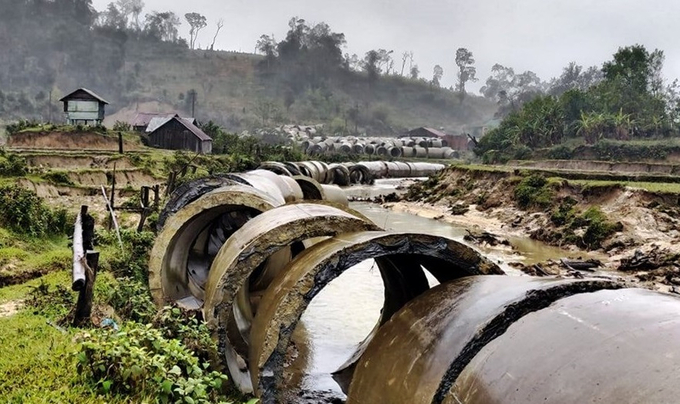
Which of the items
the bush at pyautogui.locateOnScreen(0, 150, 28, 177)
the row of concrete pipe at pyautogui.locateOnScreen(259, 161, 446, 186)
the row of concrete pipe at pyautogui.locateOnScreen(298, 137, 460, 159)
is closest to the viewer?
the bush at pyautogui.locateOnScreen(0, 150, 28, 177)

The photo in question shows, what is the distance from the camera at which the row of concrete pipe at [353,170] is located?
115 ft

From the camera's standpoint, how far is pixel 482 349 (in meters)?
3.81

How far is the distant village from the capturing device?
142 ft

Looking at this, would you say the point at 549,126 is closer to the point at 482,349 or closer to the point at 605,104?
the point at 605,104

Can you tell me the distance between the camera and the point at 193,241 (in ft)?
38.7

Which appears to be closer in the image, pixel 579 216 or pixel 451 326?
pixel 451 326

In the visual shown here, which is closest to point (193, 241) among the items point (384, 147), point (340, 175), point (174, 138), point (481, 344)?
point (481, 344)

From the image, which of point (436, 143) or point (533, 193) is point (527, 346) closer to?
point (533, 193)

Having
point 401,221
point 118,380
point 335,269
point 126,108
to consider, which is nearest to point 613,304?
point 335,269

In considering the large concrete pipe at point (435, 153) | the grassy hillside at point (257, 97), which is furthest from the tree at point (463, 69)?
the large concrete pipe at point (435, 153)

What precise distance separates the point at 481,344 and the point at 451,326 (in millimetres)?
433

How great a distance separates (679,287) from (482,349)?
39.1 feet

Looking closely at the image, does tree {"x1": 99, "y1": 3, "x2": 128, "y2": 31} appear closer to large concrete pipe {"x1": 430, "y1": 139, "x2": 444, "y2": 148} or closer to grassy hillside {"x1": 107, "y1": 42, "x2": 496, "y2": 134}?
grassy hillside {"x1": 107, "y1": 42, "x2": 496, "y2": 134}

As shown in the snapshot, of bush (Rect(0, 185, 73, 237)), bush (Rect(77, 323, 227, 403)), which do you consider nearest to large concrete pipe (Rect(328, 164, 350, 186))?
bush (Rect(0, 185, 73, 237))
